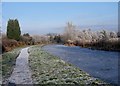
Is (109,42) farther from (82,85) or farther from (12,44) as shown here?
(82,85)

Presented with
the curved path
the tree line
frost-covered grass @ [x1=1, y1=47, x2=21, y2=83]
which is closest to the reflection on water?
the curved path

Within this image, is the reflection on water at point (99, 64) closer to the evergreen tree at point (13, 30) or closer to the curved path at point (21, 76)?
the curved path at point (21, 76)

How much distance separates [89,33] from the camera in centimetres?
6581

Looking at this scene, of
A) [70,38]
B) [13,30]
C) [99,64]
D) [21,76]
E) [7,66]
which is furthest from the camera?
[70,38]

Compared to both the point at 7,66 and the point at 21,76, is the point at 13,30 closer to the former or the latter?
the point at 7,66

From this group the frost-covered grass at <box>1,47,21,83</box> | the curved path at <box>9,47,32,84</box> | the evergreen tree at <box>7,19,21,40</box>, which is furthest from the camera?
the evergreen tree at <box>7,19,21,40</box>

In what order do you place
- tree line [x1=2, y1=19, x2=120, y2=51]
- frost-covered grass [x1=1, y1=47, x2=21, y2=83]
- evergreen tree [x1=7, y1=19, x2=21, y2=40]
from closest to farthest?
frost-covered grass [x1=1, y1=47, x2=21, y2=83] < tree line [x1=2, y1=19, x2=120, y2=51] < evergreen tree [x1=7, y1=19, x2=21, y2=40]

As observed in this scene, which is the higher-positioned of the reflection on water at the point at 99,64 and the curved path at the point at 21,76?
the curved path at the point at 21,76

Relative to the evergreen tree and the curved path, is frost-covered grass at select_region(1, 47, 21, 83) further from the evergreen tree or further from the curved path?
the evergreen tree

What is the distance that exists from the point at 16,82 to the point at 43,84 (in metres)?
0.97

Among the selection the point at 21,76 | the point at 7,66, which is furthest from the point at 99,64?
the point at 21,76

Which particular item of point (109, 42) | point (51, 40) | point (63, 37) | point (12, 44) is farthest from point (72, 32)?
point (109, 42)

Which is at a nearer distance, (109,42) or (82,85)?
(82,85)

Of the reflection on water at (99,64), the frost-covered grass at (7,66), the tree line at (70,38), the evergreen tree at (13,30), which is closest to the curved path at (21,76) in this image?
the frost-covered grass at (7,66)
